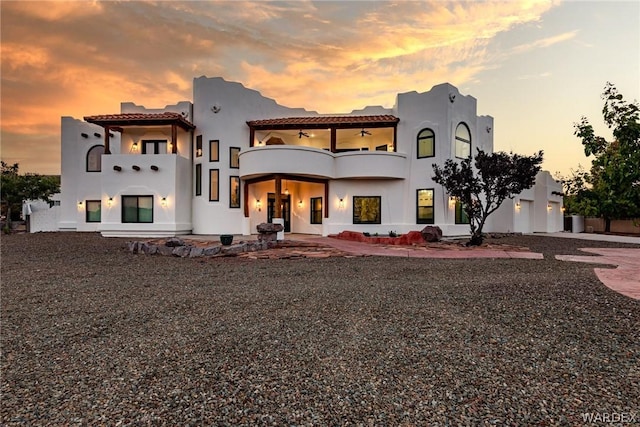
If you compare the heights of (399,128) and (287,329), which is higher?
(399,128)

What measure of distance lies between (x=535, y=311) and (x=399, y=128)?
15812 mm

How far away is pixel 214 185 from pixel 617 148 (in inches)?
725

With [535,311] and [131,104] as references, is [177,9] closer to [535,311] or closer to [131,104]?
[131,104]

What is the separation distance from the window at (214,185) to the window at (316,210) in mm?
6006

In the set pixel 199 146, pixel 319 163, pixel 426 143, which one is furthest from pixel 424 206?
pixel 199 146

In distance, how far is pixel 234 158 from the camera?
19.0 metres

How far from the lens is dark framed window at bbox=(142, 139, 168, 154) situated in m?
19.9

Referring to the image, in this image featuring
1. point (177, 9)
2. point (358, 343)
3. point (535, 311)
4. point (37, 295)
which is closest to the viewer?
point (358, 343)

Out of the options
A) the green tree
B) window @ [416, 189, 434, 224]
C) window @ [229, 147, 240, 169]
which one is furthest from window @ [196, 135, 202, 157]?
the green tree

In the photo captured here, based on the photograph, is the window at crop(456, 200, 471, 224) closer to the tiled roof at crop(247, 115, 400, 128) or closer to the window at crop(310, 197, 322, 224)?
the tiled roof at crop(247, 115, 400, 128)

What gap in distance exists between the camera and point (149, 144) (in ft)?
65.6

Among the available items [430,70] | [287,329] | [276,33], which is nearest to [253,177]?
[276,33]

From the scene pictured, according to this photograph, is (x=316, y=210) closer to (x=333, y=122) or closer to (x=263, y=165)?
(x=263, y=165)

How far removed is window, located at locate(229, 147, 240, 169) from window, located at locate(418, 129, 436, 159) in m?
11.1
